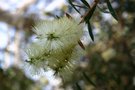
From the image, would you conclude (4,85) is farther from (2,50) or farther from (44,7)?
(44,7)

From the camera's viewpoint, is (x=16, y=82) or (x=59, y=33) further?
(x=16, y=82)

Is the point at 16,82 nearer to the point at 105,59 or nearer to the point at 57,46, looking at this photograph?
the point at 105,59

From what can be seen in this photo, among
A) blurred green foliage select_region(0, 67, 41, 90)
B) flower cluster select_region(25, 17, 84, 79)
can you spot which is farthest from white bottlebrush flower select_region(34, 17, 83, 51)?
blurred green foliage select_region(0, 67, 41, 90)

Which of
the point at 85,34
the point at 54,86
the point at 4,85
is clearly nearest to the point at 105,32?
the point at 54,86

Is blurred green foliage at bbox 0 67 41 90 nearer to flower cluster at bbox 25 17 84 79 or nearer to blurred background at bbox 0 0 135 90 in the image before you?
blurred background at bbox 0 0 135 90

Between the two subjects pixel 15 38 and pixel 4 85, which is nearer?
pixel 4 85

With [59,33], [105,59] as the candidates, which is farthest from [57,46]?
[105,59]

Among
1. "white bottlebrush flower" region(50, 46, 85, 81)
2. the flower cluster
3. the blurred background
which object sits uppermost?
the blurred background
